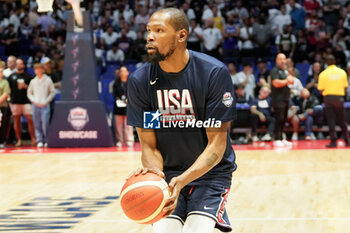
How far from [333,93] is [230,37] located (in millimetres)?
4945

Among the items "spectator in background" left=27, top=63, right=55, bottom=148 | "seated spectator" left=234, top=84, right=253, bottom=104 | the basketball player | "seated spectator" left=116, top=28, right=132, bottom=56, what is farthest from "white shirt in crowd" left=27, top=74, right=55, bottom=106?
the basketball player

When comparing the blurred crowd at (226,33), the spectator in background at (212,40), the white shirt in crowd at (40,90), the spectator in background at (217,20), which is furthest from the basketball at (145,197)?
the spectator in background at (217,20)

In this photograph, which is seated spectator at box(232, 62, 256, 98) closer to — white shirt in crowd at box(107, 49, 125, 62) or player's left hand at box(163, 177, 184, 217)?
white shirt in crowd at box(107, 49, 125, 62)

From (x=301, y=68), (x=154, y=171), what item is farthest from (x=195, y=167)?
(x=301, y=68)

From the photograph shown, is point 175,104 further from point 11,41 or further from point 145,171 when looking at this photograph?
point 11,41

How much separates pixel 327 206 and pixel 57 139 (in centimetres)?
833

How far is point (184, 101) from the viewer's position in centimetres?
373

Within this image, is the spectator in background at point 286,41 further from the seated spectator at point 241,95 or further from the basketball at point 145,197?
the basketball at point 145,197

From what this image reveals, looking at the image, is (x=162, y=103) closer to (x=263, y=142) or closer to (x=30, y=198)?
(x=30, y=198)

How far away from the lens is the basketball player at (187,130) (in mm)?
3660

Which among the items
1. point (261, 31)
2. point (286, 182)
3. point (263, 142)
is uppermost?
point (261, 31)

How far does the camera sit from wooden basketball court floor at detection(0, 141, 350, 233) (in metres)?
6.16

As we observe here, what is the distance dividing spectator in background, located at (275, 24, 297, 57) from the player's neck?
1354 cm

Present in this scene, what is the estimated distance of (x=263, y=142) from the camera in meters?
14.1
